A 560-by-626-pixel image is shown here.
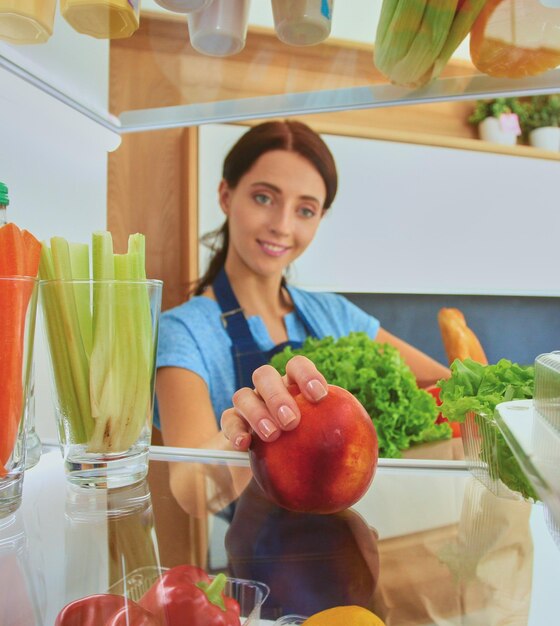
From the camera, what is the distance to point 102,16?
0.42 metres

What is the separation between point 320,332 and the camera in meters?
1.55

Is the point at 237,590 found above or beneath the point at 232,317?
beneath

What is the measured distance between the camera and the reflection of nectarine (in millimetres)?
339

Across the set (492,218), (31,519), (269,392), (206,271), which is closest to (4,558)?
(31,519)

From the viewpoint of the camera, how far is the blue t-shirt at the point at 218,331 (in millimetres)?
1325

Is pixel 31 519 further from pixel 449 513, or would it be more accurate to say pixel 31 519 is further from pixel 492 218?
pixel 492 218

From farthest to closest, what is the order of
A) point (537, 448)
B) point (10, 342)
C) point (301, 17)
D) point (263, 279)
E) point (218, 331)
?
point (263, 279) < point (218, 331) < point (301, 17) < point (10, 342) < point (537, 448)

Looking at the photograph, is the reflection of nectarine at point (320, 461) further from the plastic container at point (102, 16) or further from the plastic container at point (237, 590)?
the plastic container at point (102, 16)

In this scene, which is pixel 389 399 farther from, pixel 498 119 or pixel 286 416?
pixel 498 119

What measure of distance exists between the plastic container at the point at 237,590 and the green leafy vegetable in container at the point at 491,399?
16 centimetres

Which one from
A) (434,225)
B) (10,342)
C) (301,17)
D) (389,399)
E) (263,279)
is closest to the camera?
(10,342)

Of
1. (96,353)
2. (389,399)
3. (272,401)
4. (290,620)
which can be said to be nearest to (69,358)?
(96,353)

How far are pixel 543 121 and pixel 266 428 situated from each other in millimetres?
1712

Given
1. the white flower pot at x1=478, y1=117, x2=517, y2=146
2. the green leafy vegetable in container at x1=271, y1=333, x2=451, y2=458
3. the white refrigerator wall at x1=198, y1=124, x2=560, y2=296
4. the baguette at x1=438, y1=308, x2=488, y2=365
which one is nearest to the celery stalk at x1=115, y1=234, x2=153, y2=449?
the green leafy vegetable in container at x1=271, y1=333, x2=451, y2=458
